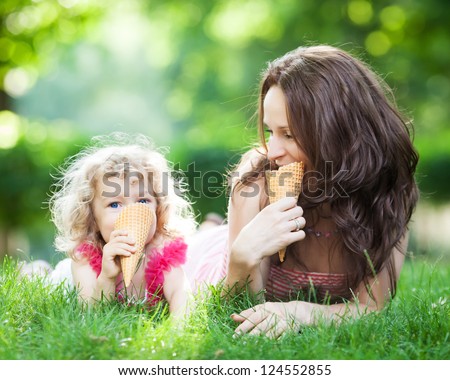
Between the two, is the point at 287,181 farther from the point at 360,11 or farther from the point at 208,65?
the point at 208,65

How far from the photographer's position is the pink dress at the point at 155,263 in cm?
358

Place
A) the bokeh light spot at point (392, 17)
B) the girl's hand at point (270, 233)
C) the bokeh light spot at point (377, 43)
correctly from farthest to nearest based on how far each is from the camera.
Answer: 1. the bokeh light spot at point (377, 43)
2. the bokeh light spot at point (392, 17)
3. the girl's hand at point (270, 233)

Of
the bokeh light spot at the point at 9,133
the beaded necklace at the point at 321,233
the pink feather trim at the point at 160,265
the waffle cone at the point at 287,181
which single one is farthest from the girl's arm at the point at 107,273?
the bokeh light spot at the point at 9,133

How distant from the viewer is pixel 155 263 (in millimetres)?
3629

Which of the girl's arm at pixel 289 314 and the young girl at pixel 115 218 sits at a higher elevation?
the young girl at pixel 115 218

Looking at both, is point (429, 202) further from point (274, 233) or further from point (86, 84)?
point (86, 84)

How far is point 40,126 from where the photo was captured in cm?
926

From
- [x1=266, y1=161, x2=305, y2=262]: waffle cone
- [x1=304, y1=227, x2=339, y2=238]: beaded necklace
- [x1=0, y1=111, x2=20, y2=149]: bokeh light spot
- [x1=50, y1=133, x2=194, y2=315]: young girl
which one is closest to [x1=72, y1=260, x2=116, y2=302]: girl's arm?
[x1=50, y1=133, x2=194, y2=315]: young girl

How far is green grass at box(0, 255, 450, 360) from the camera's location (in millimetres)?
2637

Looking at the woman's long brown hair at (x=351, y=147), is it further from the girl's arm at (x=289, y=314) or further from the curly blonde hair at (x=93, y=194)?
the curly blonde hair at (x=93, y=194)

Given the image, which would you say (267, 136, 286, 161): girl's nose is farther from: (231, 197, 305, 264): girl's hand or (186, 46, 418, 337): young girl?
(231, 197, 305, 264): girl's hand

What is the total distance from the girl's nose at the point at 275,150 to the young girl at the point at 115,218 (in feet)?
2.49
